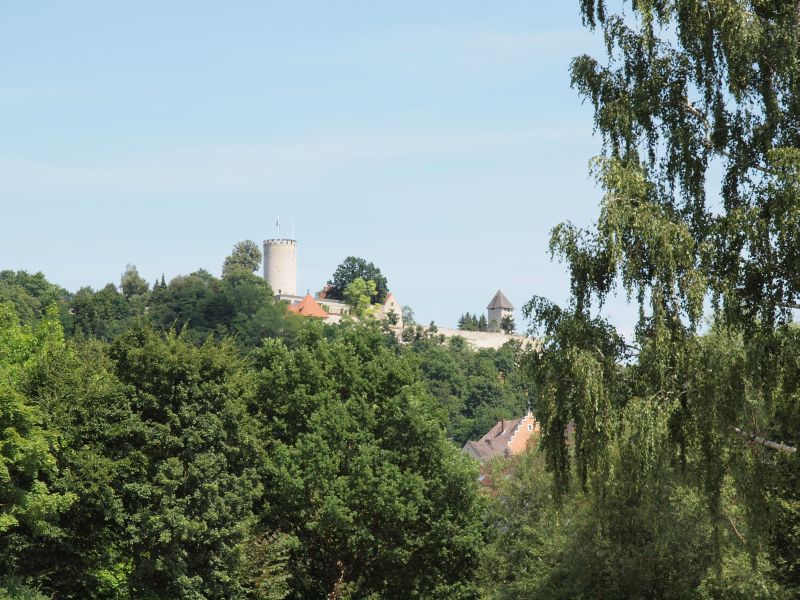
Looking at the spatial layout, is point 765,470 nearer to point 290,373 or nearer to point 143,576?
point 143,576

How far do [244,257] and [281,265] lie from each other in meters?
12.0

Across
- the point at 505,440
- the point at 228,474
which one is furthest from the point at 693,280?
the point at 505,440

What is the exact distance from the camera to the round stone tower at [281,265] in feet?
648

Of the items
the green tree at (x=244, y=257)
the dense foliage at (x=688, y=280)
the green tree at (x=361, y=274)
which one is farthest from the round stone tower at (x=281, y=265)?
the dense foliage at (x=688, y=280)

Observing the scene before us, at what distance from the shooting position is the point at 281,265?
198125mm

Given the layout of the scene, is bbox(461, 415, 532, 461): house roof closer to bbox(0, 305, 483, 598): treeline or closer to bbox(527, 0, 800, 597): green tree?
bbox(0, 305, 483, 598): treeline

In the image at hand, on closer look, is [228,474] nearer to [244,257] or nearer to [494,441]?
[494,441]

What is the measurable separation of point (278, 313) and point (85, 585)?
9429 centimetres

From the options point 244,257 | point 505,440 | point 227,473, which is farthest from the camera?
point 244,257

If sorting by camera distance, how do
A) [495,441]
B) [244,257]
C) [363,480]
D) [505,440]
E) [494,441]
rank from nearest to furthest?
[363,480] < [505,440] < [495,441] < [494,441] < [244,257]

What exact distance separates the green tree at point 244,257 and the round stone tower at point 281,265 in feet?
23.5

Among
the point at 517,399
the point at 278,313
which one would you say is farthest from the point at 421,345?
the point at 278,313

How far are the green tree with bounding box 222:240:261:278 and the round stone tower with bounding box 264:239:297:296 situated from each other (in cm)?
715

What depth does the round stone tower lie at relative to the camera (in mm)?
197375
